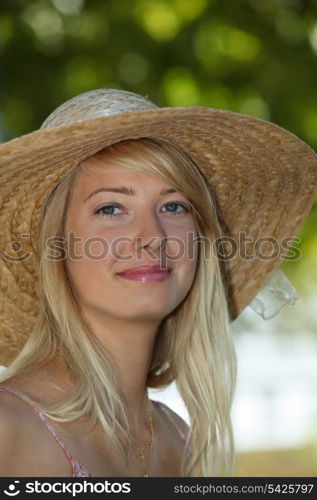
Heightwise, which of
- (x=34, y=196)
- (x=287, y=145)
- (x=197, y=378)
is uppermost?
(x=287, y=145)

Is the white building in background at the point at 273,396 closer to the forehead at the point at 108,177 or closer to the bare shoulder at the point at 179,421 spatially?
the bare shoulder at the point at 179,421

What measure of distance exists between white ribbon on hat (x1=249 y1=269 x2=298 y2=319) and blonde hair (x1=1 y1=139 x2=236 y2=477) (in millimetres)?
242

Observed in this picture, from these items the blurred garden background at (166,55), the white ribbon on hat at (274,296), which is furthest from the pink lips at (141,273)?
the blurred garden background at (166,55)

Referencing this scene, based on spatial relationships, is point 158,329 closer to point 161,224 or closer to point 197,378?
point 197,378

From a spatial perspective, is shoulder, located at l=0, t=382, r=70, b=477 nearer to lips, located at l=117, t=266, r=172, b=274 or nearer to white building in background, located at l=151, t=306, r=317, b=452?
lips, located at l=117, t=266, r=172, b=274

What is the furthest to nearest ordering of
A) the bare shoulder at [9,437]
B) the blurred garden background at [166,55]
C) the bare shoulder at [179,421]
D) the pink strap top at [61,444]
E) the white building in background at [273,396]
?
1. the white building in background at [273,396]
2. the blurred garden background at [166,55]
3. the bare shoulder at [179,421]
4. the pink strap top at [61,444]
5. the bare shoulder at [9,437]

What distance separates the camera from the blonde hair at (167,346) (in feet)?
8.91

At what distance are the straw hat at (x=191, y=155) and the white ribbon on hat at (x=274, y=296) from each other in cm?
7

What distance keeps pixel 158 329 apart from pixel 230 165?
0.58 meters

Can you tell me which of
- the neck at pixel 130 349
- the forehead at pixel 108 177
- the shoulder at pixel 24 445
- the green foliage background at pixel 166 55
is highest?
the green foliage background at pixel 166 55

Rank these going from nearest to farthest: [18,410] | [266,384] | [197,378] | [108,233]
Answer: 1. [18,410]
2. [108,233]
3. [197,378]
4. [266,384]

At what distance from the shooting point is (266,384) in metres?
8.02

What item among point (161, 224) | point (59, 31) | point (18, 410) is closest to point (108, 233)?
point (161, 224)

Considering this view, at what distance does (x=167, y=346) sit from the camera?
3.17 meters
